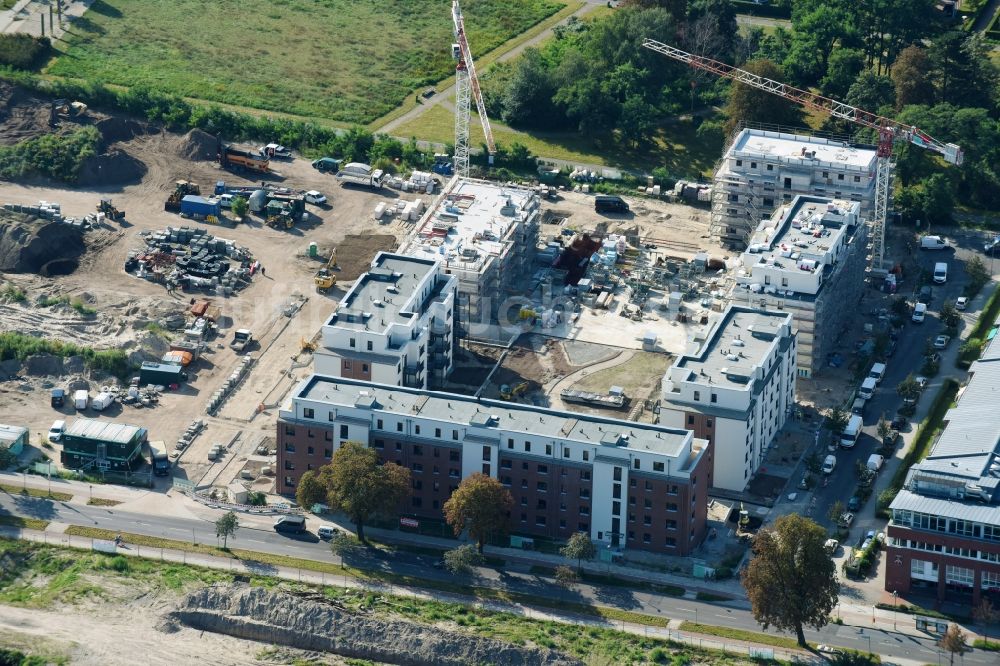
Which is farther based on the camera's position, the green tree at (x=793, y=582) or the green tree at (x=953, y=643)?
the green tree at (x=793, y=582)

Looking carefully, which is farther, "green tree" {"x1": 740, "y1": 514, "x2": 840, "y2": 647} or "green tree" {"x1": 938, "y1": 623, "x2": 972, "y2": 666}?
"green tree" {"x1": 740, "y1": 514, "x2": 840, "y2": 647}

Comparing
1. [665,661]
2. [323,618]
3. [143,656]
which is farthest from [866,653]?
[143,656]

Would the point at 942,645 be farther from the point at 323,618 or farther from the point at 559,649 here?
the point at 323,618

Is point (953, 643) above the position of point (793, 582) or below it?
below

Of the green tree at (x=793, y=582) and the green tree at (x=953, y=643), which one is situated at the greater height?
the green tree at (x=793, y=582)

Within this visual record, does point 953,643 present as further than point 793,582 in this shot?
No

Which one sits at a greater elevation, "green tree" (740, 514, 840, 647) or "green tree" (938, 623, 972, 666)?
"green tree" (740, 514, 840, 647)
